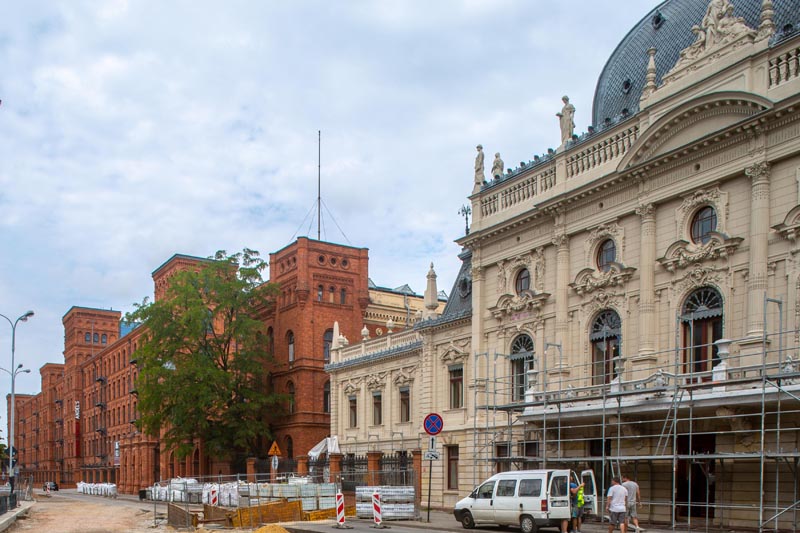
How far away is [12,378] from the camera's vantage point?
55.3m

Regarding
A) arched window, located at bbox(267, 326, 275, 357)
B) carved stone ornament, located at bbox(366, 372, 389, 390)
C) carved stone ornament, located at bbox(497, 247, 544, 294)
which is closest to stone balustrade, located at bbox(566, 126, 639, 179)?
carved stone ornament, located at bbox(497, 247, 544, 294)

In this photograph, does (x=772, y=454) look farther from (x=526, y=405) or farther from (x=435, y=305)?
(x=435, y=305)

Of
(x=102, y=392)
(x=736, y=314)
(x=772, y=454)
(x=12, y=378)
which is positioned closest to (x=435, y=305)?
(x=736, y=314)

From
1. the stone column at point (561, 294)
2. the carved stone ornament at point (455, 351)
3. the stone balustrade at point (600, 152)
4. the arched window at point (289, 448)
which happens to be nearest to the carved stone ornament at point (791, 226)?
the stone balustrade at point (600, 152)

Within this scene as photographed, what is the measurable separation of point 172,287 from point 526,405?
104ft

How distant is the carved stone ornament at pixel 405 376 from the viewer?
3997cm

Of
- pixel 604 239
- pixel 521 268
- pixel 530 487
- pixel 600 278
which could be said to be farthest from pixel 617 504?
pixel 521 268

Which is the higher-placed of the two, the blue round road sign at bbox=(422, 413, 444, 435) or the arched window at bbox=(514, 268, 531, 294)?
the arched window at bbox=(514, 268, 531, 294)

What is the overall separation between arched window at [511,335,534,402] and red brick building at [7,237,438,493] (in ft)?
77.3

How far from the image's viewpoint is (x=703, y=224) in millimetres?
24406

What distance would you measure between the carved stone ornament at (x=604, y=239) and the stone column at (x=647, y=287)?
3.37ft

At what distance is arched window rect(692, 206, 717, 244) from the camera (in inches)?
949

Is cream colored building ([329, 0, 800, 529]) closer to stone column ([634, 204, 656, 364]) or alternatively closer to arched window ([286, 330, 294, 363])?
stone column ([634, 204, 656, 364])

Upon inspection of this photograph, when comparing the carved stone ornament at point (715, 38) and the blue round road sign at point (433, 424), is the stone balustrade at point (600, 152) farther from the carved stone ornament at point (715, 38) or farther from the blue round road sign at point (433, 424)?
the blue round road sign at point (433, 424)
